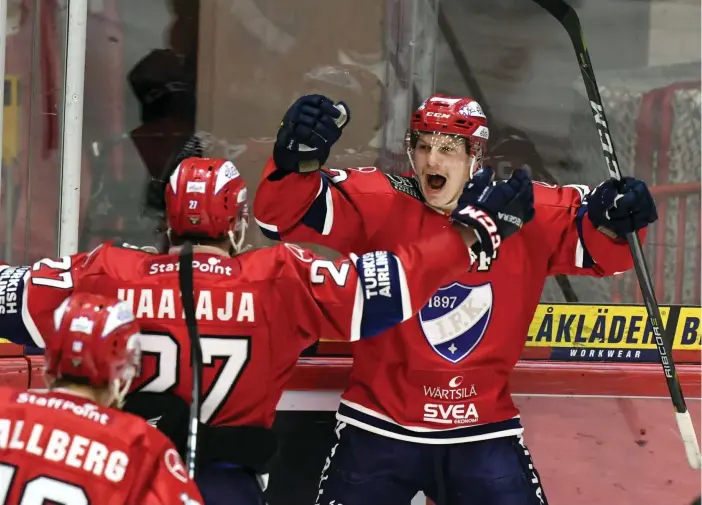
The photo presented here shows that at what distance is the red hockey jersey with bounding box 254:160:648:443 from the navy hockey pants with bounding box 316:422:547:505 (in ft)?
0.11

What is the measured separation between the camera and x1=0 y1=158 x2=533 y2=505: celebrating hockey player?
173 centimetres

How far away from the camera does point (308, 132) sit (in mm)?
1889

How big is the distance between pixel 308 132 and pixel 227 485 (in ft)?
2.48

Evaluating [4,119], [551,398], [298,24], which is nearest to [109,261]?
[4,119]

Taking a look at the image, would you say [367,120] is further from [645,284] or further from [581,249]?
[645,284]

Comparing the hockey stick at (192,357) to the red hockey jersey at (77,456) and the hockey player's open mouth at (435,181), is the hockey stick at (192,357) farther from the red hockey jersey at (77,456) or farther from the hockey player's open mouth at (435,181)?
the hockey player's open mouth at (435,181)

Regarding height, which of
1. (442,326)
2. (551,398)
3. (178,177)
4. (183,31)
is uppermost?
(183,31)

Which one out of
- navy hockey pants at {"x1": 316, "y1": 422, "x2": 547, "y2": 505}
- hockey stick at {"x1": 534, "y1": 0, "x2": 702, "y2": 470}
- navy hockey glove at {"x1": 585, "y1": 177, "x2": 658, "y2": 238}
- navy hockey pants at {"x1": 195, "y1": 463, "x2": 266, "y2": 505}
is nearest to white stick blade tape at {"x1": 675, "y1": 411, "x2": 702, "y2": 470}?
hockey stick at {"x1": 534, "y1": 0, "x2": 702, "y2": 470}

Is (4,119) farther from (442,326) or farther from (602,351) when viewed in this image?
(602,351)

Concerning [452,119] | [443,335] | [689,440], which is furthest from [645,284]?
[452,119]

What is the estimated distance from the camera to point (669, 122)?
9.29ft

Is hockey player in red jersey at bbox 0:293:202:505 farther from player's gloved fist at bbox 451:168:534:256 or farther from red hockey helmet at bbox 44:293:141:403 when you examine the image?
player's gloved fist at bbox 451:168:534:256

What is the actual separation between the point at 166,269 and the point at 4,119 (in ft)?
3.48

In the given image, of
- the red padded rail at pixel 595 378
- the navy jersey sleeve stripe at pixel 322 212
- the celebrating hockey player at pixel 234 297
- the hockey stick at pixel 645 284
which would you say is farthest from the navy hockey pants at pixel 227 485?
the hockey stick at pixel 645 284
